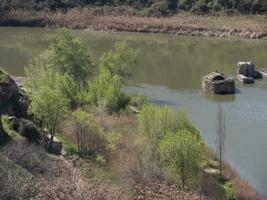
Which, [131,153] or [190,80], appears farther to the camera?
[190,80]

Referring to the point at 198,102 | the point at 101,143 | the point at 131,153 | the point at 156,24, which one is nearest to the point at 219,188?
the point at 131,153

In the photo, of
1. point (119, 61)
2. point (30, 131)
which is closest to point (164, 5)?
point (119, 61)

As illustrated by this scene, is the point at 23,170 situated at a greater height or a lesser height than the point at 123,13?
greater

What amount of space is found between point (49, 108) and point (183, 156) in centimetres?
1161

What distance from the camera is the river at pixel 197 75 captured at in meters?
48.5

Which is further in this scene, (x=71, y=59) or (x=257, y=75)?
(x=257, y=75)

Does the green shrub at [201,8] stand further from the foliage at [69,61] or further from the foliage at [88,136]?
the foliage at [88,136]

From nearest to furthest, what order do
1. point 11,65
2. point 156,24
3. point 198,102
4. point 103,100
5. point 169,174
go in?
point 169,174, point 103,100, point 198,102, point 11,65, point 156,24

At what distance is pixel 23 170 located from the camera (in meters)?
29.9

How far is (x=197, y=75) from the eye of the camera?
80375 millimetres

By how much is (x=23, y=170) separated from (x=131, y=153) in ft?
42.0

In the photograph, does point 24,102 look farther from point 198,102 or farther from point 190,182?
point 198,102

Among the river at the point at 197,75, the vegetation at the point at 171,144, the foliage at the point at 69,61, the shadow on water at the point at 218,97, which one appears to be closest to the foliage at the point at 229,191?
the river at the point at 197,75

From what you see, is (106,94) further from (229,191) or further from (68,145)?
(229,191)
